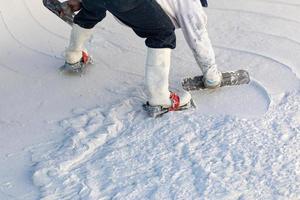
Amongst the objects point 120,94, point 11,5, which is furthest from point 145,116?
point 11,5

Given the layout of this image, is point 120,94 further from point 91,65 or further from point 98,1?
point 98,1

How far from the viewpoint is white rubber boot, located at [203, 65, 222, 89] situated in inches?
89.2

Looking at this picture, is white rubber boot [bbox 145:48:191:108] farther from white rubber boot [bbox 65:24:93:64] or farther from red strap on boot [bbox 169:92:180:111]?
white rubber boot [bbox 65:24:93:64]

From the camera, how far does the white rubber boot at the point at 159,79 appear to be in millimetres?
2107

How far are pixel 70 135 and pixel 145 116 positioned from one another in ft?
0.96

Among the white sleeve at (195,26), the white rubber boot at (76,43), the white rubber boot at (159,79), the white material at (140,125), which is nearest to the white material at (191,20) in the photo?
the white sleeve at (195,26)

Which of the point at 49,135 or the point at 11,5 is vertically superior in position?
the point at 11,5

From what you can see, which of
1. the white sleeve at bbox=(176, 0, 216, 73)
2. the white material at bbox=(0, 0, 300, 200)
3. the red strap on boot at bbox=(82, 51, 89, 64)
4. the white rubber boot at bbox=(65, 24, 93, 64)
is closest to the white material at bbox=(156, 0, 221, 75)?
the white sleeve at bbox=(176, 0, 216, 73)

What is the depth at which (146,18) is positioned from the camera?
202cm

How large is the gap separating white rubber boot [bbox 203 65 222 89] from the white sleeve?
34 millimetres

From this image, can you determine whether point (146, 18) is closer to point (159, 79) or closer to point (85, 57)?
point (159, 79)

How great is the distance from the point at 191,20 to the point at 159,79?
24cm

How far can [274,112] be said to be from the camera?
7.18 feet

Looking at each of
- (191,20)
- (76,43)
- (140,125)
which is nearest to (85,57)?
(76,43)
